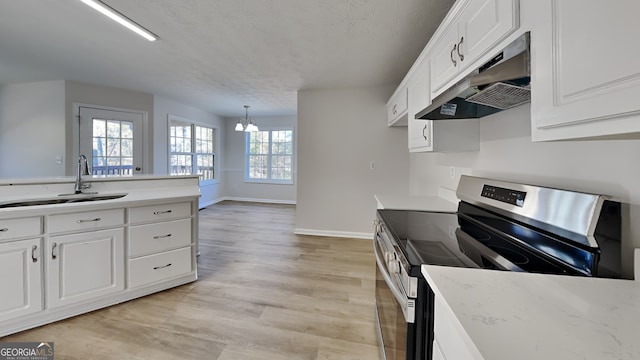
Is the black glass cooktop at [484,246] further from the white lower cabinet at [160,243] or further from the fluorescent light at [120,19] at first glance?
the fluorescent light at [120,19]

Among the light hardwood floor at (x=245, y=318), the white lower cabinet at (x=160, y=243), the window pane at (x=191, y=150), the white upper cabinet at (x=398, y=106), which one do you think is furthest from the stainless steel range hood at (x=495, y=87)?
the window pane at (x=191, y=150)

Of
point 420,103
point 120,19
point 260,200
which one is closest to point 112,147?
point 120,19

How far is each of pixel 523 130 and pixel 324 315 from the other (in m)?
1.80

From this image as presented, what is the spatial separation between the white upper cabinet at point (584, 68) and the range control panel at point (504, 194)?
19.5 inches

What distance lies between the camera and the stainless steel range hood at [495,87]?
86 centimetres

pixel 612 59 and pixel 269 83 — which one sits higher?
pixel 269 83

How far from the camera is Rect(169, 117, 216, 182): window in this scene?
5.38 m

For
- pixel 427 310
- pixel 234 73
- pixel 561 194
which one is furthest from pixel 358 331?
pixel 234 73

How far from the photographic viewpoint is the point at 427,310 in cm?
83

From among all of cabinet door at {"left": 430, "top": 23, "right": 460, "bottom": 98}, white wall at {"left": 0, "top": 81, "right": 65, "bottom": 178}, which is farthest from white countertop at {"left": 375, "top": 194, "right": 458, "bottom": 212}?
white wall at {"left": 0, "top": 81, "right": 65, "bottom": 178}

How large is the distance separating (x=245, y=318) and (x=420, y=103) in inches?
85.5

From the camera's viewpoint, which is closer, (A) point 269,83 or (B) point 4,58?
(B) point 4,58

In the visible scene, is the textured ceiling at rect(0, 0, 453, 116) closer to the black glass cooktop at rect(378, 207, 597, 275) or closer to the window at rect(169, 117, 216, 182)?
the window at rect(169, 117, 216, 182)

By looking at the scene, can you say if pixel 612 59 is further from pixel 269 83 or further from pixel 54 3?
pixel 269 83
